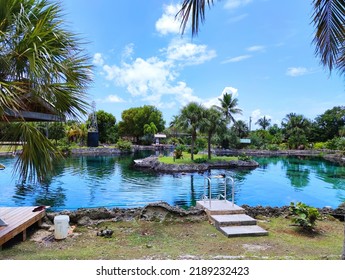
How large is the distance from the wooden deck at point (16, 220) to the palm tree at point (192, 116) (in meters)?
18.4

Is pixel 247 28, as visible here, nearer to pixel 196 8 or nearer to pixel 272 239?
pixel 196 8

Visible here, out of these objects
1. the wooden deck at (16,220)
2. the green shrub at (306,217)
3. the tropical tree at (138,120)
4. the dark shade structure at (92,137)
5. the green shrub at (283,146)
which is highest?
the tropical tree at (138,120)

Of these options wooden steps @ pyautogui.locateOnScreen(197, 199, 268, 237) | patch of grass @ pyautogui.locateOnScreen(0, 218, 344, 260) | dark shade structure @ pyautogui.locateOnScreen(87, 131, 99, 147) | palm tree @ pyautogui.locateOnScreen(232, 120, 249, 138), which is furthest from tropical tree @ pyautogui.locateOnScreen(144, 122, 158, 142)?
patch of grass @ pyautogui.locateOnScreen(0, 218, 344, 260)

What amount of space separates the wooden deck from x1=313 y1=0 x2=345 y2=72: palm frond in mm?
5103

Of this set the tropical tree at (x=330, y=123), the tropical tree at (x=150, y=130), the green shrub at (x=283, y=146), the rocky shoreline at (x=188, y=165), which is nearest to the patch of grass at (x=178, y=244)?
the rocky shoreline at (x=188, y=165)

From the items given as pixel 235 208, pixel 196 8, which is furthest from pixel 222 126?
pixel 196 8

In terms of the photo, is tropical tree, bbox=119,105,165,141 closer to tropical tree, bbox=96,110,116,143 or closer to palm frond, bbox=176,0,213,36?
tropical tree, bbox=96,110,116,143

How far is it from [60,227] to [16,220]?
815mm

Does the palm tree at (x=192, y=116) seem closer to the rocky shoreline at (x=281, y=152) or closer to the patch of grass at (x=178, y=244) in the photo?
the rocky shoreline at (x=281, y=152)

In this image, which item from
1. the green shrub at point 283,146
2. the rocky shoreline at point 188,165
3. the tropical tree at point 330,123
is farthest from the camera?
the tropical tree at point 330,123

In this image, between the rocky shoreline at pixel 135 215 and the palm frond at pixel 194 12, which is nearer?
the palm frond at pixel 194 12

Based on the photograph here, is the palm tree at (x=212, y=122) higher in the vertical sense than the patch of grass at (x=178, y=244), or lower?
higher

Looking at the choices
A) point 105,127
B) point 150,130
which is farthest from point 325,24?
point 105,127

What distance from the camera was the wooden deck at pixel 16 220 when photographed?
4617mm
